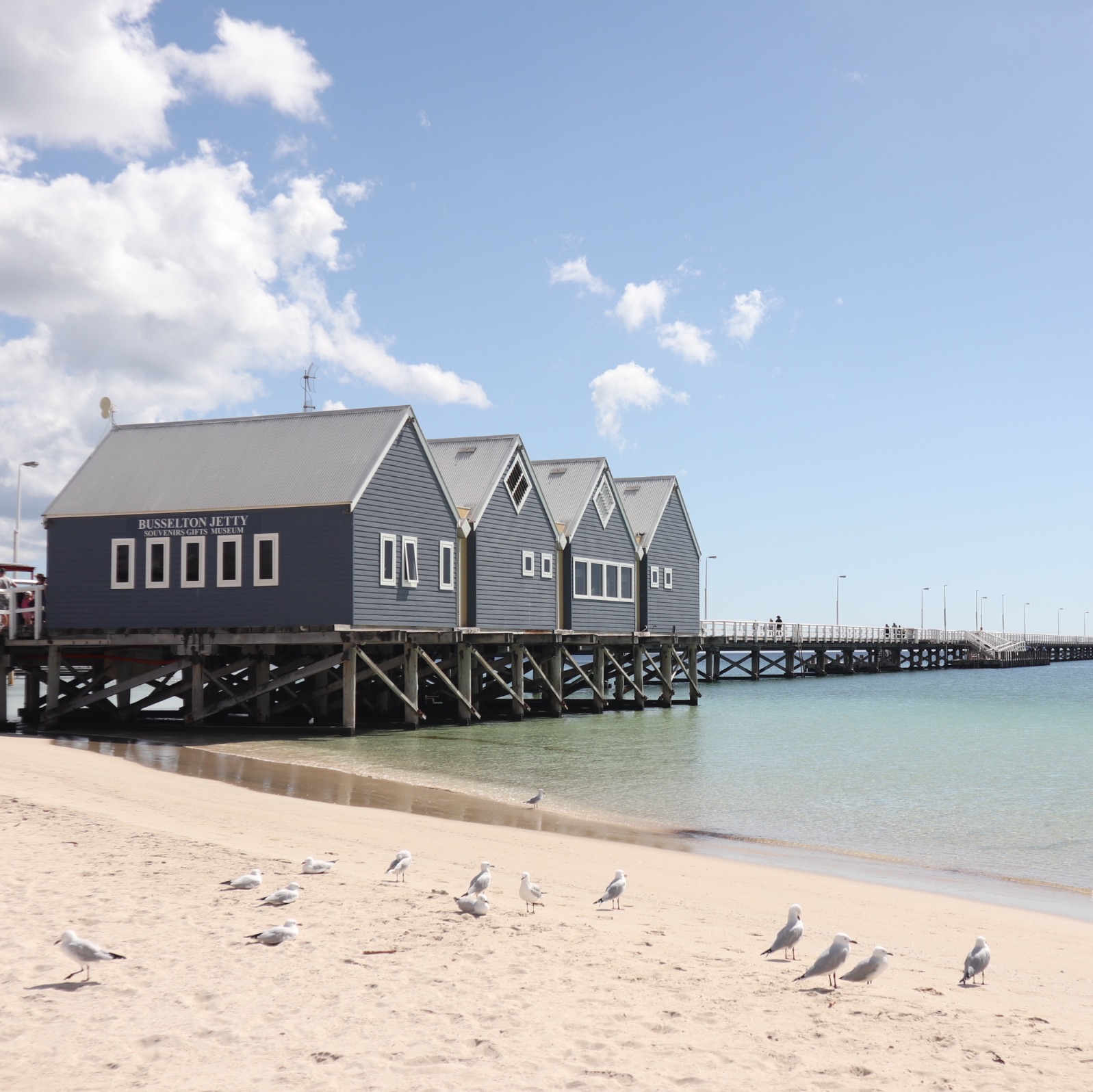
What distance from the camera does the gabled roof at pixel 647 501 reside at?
47.5 m

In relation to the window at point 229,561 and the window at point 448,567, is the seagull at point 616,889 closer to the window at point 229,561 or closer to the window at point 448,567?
the window at point 229,561

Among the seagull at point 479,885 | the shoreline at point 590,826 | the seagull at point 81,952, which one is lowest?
the shoreline at point 590,826

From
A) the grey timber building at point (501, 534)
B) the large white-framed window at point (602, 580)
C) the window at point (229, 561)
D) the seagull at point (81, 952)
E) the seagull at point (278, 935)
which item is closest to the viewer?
the seagull at point (81, 952)

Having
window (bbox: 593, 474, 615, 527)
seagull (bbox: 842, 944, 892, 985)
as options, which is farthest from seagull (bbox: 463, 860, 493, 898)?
window (bbox: 593, 474, 615, 527)

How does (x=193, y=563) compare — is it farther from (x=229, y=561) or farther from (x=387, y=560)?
(x=387, y=560)

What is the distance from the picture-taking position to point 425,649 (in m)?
36.2

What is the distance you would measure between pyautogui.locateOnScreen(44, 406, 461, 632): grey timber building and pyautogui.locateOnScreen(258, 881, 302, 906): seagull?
18.5 m

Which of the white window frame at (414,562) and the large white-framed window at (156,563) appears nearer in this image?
the large white-framed window at (156,563)

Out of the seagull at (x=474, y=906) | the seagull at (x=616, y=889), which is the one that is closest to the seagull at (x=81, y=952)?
the seagull at (x=474, y=906)

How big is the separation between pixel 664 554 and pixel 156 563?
24.6 meters

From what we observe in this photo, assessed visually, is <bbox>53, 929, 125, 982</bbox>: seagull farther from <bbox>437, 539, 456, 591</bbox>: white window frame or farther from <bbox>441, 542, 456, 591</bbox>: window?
<bbox>441, 542, 456, 591</bbox>: window

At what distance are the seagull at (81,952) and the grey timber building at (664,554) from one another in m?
40.2

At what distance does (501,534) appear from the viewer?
117ft

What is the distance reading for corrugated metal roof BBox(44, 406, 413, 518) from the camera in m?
28.6
